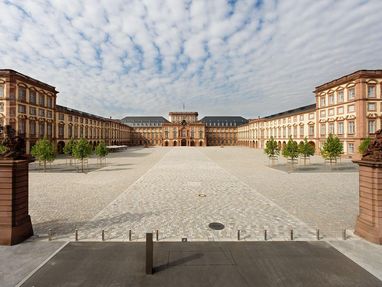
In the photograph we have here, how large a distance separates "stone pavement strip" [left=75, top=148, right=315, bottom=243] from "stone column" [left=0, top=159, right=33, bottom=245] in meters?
2.18

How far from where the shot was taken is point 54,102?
47750 millimetres

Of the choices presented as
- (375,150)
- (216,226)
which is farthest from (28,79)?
(375,150)

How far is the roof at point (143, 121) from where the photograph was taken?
12180 centimetres

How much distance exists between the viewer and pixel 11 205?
7.71m

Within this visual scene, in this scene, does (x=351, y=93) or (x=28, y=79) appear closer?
(x=351, y=93)

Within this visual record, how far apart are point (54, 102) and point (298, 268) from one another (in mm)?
56807

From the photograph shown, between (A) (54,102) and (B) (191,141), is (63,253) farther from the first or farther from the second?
(B) (191,141)

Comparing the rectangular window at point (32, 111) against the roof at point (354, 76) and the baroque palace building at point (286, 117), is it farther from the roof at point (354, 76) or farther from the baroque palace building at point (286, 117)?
the roof at point (354, 76)

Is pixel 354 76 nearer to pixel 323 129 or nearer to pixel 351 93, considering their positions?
pixel 351 93

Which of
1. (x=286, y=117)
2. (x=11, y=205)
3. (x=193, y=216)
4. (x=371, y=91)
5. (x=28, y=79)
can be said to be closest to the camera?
(x=11, y=205)

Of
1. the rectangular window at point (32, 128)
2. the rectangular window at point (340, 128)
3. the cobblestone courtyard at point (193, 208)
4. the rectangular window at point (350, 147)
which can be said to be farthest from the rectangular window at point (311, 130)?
the rectangular window at point (32, 128)

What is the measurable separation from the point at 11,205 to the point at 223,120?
120m

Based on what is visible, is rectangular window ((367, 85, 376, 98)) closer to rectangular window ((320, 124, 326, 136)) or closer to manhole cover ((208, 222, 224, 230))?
rectangular window ((320, 124, 326, 136))

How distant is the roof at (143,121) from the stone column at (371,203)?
4617 inches
